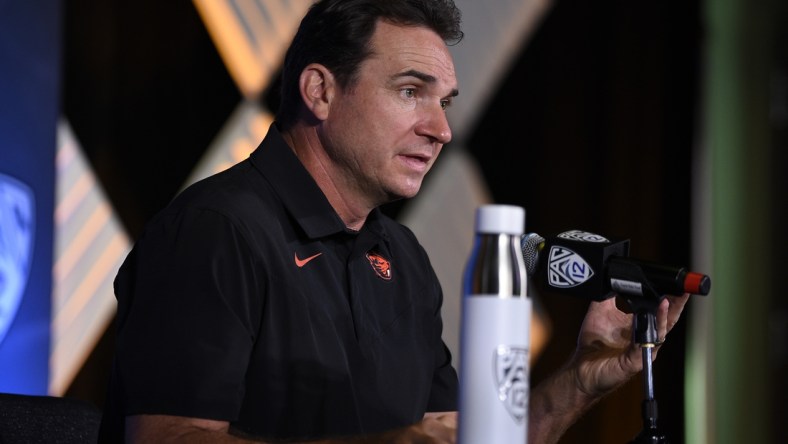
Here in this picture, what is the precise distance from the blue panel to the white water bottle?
1814 mm

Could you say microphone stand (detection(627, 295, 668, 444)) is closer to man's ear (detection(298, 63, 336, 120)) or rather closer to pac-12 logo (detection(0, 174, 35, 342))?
man's ear (detection(298, 63, 336, 120))

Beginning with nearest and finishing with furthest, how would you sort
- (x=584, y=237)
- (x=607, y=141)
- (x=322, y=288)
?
(x=584, y=237)
(x=322, y=288)
(x=607, y=141)

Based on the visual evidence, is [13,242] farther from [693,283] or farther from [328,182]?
[693,283]

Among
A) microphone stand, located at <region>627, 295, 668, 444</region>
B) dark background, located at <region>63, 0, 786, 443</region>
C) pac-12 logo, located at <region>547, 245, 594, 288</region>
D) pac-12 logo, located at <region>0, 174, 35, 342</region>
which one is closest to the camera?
microphone stand, located at <region>627, 295, 668, 444</region>

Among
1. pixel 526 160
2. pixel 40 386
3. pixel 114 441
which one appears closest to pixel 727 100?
pixel 526 160

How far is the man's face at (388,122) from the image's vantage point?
158 cm

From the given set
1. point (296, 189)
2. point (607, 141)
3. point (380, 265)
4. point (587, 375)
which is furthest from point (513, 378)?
point (607, 141)

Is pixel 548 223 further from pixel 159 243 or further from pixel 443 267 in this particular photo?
pixel 159 243

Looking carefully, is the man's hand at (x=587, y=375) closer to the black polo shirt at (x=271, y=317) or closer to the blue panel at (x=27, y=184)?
the black polo shirt at (x=271, y=317)

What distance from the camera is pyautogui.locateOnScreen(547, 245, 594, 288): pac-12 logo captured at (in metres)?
1.09

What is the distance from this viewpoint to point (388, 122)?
158 centimetres

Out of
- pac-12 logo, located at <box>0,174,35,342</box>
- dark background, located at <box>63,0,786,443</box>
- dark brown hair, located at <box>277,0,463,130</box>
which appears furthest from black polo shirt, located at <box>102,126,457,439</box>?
dark background, located at <box>63,0,786,443</box>

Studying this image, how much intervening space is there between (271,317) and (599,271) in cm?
44

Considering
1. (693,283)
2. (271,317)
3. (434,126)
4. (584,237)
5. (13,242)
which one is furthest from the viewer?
(13,242)
